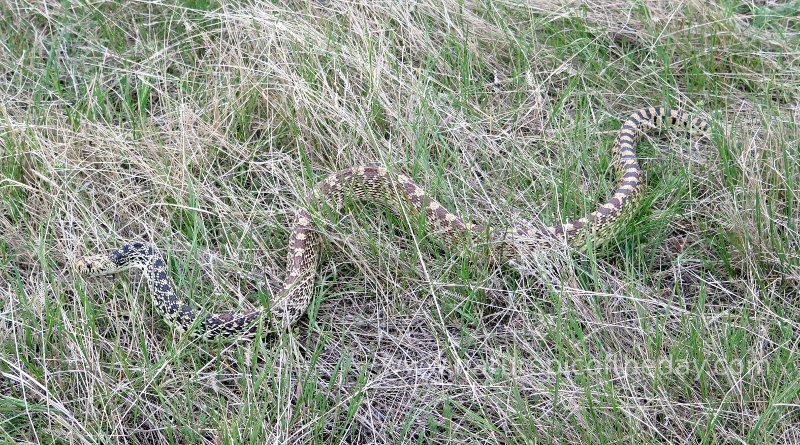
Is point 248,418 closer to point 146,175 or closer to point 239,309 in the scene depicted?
point 239,309

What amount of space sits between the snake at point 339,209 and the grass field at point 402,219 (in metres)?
0.12

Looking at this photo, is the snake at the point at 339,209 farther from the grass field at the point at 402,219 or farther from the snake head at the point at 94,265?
the grass field at the point at 402,219

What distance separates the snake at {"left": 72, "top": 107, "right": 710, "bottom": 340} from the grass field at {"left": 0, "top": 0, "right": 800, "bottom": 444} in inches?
4.9

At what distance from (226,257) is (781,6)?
5.93 metres

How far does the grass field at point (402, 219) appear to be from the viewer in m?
5.32

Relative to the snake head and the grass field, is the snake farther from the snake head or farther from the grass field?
the grass field

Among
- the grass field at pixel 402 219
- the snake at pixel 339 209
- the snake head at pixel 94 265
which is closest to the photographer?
the grass field at pixel 402 219

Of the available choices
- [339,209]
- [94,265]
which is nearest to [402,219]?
[339,209]

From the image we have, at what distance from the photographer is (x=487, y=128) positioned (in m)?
7.54

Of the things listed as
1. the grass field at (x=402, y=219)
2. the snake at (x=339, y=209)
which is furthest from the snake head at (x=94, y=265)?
the grass field at (x=402, y=219)

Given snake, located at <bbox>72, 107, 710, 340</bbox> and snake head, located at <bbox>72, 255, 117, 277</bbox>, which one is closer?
snake, located at <bbox>72, 107, 710, 340</bbox>

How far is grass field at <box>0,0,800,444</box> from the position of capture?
5316 millimetres

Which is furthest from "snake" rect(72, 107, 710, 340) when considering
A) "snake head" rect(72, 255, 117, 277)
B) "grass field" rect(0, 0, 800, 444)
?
"grass field" rect(0, 0, 800, 444)

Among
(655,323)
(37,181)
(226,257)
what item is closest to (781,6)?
(655,323)
